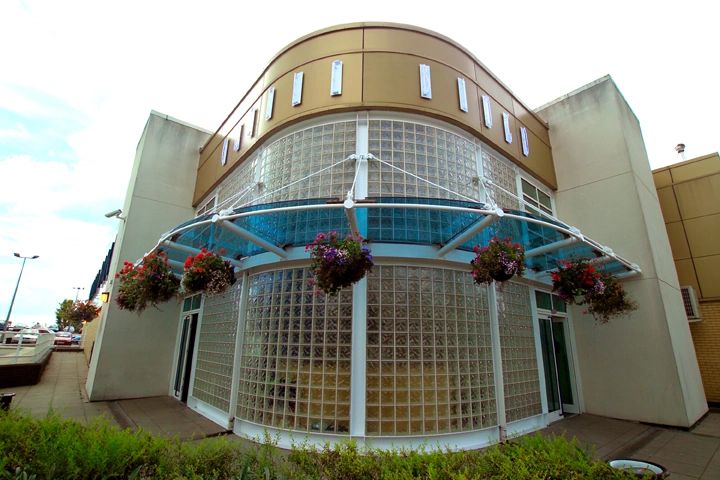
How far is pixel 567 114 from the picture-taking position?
10.7m

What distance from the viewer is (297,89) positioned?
7.84 meters

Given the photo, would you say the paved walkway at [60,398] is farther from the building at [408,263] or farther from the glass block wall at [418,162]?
the glass block wall at [418,162]

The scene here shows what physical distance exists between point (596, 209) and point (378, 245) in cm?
695

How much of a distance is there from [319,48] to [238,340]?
6766 millimetres

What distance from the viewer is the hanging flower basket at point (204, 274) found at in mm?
6070

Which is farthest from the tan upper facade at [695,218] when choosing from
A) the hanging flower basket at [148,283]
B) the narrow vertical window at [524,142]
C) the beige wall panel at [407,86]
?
the hanging flower basket at [148,283]

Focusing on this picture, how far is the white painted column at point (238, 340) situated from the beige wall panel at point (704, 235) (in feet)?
42.3

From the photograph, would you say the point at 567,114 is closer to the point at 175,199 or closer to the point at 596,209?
the point at 596,209

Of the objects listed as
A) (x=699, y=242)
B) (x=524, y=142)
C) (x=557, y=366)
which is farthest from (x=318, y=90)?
(x=699, y=242)

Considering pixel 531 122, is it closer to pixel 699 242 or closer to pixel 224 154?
pixel 699 242

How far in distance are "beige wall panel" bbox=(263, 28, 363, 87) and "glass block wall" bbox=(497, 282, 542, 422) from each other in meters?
6.26

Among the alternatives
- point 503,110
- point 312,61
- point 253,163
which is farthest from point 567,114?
point 253,163

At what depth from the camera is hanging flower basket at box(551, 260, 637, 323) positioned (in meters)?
6.66

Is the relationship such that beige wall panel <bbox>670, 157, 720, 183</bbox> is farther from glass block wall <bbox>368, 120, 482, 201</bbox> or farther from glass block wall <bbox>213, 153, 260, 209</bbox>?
glass block wall <bbox>213, 153, 260, 209</bbox>
